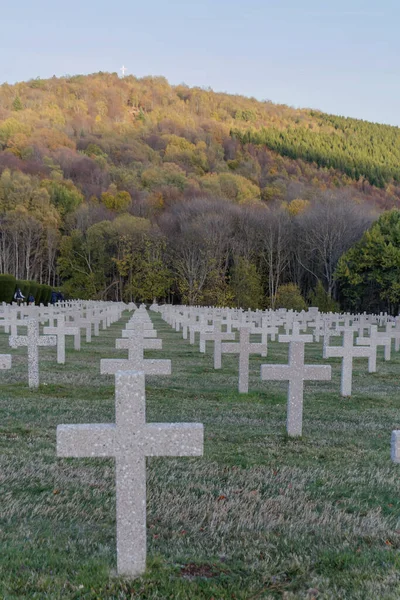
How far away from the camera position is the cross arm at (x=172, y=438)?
3.16 metres

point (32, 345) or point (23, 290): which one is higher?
point (32, 345)

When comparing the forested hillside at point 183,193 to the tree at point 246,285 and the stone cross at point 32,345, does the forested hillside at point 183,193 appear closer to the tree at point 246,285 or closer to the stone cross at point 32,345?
the tree at point 246,285

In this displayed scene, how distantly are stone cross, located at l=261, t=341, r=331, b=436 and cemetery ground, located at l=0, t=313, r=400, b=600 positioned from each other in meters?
0.21

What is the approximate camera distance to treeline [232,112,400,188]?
81625 mm

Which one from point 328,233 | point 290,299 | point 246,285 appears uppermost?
point 328,233

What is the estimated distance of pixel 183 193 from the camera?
3051 inches

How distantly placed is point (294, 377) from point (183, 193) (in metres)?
72.6

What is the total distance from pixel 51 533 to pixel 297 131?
106629mm

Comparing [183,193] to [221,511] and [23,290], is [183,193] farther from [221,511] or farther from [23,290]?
[221,511]

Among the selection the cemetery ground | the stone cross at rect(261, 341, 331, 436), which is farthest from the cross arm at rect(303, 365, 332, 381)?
the cemetery ground

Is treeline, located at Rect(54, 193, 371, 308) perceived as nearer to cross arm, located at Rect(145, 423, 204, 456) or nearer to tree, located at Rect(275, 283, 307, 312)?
tree, located at Rect(275, 283, 307, 312)

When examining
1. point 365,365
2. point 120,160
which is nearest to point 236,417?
point 365,365

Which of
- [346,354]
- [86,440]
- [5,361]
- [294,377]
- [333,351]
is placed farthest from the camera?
[346,354]

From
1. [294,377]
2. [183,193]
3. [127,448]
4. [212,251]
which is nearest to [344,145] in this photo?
[183,193]
